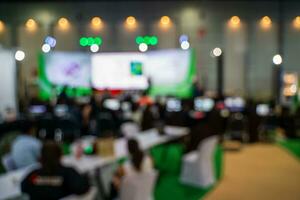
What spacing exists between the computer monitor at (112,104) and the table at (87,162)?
9.96 feet

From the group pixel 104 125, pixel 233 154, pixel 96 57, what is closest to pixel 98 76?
pixel 96 57

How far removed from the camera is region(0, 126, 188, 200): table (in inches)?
140

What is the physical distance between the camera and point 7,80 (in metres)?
10.1

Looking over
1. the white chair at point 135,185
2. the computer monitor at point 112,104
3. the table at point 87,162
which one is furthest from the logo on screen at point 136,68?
the white chair at point 135,185

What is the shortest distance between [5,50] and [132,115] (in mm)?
3585

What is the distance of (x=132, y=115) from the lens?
31.2ft

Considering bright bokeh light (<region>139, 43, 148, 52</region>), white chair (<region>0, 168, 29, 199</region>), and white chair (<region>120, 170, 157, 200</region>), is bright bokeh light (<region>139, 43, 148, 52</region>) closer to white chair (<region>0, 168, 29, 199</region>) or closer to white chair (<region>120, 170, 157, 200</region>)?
white chair (<region>0, 168, 29, 199</region>)

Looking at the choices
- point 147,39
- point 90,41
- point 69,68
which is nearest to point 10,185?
point 90,41

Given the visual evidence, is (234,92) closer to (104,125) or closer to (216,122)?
(216,122)

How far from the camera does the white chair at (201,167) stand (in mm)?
5840

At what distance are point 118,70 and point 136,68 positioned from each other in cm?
53

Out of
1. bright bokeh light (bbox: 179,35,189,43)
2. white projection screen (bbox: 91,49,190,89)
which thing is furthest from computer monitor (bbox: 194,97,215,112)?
bright bokeh light (bbox: 179,35,189,43)

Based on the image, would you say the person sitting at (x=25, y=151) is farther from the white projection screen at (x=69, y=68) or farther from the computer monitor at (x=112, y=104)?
the white projection screen at (x=69, y=68)

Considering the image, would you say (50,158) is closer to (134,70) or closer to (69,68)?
(69,68)
